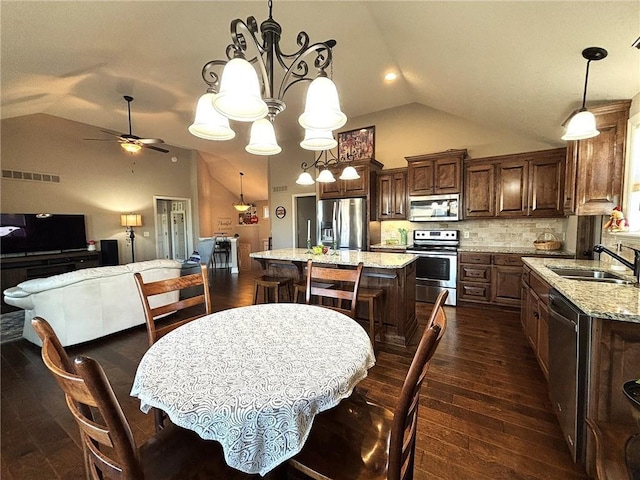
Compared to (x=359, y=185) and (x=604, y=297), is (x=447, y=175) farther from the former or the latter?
(x=604, y=297)

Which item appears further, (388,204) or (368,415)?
(388,204)

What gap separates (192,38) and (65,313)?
3.20 meters

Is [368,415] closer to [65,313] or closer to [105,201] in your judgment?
[65,313]

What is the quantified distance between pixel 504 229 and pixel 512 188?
2.22 feet

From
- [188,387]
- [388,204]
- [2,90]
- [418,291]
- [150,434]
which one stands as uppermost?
[2,90]

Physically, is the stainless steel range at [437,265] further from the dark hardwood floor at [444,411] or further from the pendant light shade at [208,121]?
the pendant light shade at [208,121]

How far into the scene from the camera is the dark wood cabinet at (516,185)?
3686mm

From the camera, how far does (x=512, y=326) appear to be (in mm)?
3273

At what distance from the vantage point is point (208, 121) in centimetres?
151

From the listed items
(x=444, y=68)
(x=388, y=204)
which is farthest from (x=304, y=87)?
(x=388, y=204)

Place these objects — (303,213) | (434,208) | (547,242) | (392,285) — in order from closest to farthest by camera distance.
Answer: (392,285), (547,242), (434,208), (303,213)

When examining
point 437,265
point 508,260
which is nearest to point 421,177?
point 437,265

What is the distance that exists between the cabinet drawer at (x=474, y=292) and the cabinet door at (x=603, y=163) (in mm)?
1746

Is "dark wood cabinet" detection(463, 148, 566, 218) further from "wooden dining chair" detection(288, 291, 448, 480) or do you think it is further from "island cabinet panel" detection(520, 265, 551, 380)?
"wooden dining chair" detection(288, 291, 448, 480)
